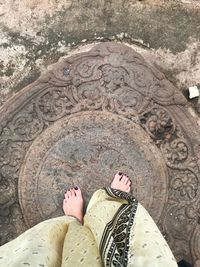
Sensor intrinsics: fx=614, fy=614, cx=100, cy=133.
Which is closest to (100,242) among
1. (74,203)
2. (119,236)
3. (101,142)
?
(119,236)

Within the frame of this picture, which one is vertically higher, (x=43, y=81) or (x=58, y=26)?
(x=58, y=26)

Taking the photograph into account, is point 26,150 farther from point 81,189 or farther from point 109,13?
point 109,13

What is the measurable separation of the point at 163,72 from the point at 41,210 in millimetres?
698

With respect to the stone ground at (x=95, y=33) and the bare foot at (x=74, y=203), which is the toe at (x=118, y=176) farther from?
the stone ground at (x=95, y=33)

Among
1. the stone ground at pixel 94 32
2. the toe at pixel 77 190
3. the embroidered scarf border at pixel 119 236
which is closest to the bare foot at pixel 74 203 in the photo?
the toe at pixel 77 190

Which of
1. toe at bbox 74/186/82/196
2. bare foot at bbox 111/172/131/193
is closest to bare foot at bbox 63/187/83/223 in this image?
toe at bbox 74/186/82/196

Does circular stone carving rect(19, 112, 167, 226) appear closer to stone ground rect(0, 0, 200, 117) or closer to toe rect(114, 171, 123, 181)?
toe rect(114, 171, 123, 181)

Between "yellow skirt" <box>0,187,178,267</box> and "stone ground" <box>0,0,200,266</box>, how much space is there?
60 centimetres

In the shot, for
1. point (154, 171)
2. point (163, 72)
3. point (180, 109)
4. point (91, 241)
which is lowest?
point (91, 241)

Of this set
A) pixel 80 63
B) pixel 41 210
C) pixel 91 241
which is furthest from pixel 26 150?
pixel 91 241

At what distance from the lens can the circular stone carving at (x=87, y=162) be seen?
7.30ft

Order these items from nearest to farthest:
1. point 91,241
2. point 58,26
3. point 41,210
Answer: point 91,241 → point 41,210 → point 58,26

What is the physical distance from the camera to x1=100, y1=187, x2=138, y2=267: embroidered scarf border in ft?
5.06

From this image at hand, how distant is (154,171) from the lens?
88.2 inches
